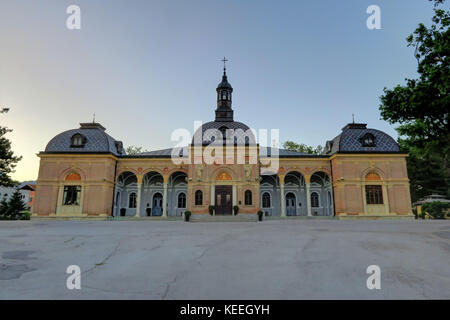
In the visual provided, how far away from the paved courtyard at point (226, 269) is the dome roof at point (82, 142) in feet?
59.9

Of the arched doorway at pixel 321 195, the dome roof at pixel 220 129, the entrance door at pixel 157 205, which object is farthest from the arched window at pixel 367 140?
the entrance door at pixel 157 205

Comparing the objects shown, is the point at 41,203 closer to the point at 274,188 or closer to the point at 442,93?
the point at 274,188

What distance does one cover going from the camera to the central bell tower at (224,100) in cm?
2968

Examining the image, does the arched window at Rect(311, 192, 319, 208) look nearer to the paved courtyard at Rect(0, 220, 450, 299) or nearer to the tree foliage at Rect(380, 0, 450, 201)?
the tree foliage at Rect(380, 0, 450, 201)

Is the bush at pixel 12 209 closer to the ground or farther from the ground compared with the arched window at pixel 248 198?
closer to the ground

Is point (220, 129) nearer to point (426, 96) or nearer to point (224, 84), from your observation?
point (224, 84)

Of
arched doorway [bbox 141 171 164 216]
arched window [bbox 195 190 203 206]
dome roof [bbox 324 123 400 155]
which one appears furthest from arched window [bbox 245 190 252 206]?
arched doorway [bbox 141 171 164 216]

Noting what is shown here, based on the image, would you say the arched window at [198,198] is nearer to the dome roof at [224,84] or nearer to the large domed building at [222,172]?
the large domed building at [222,172]

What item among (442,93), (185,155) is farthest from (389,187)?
(185,155)

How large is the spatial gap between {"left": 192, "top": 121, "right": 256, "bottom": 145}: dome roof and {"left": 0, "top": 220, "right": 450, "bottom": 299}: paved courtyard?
1818 centimetres

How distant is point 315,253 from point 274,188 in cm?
2334

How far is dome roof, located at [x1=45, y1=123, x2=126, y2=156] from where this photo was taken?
25797 millimetres

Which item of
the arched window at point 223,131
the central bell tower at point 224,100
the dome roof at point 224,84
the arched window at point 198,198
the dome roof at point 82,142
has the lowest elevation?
the arched window at point 198,198

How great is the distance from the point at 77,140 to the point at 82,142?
1.89 feet
